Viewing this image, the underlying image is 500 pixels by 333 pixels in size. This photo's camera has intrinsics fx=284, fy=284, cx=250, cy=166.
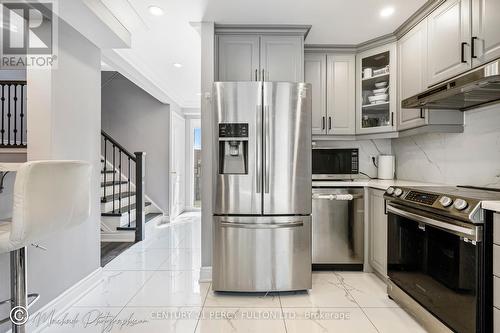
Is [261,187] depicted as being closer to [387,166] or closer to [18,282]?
[18,282]

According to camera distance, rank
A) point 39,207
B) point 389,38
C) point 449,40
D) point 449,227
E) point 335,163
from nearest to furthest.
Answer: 1. point 39,207
2. point 449,227
3. point 449,40
4. point 389,38
5. point 335,163

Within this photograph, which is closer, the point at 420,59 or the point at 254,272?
the point at 254,272

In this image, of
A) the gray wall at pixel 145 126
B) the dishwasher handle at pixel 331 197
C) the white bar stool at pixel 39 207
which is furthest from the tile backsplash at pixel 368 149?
the gray wall at pixel 145 126

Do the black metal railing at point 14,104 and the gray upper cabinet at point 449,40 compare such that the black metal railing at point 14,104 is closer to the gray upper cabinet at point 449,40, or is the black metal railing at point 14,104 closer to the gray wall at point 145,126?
the gray wall at point 145,126

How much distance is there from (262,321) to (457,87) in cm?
208

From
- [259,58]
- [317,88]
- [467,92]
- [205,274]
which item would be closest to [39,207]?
[205,274]

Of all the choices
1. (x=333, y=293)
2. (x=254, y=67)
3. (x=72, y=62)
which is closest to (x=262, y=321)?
(x=333, y=293)

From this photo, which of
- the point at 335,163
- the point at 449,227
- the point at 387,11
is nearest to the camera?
the point at 449,227

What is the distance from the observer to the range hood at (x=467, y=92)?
158 cm

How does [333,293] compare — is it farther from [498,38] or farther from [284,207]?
[498,38]

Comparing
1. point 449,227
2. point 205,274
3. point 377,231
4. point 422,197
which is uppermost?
point 422,197

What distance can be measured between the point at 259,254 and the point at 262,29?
2.21 m

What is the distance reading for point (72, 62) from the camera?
2439 mm

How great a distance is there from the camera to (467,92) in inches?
76.0
